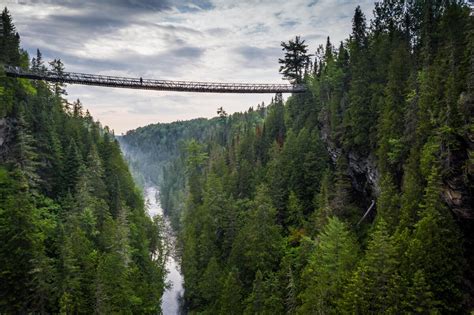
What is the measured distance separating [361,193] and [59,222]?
1383 inches

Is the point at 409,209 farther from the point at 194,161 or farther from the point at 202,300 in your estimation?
the point at 194,161

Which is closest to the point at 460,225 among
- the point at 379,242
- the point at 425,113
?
the point at 379,242

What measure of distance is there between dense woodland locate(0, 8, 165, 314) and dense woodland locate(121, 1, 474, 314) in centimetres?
1073

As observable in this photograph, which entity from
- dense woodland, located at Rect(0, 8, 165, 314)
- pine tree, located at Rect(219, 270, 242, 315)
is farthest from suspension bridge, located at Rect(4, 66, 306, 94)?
pine tree, located at Rect(219, 270, 242, 315)

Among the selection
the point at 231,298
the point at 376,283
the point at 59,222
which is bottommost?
the point at 231,298

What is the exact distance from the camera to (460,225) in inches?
1099

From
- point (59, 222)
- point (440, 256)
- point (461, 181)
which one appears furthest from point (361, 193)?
point (59, 222)

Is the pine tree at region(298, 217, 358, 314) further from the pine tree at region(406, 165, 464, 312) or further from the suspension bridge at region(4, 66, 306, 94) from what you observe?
the suspension bridge at region(4, 66, 306, 94)

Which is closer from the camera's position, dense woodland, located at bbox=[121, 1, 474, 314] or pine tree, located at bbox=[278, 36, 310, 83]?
dense woodland, located at bbox=[121, 1, 474, 314]

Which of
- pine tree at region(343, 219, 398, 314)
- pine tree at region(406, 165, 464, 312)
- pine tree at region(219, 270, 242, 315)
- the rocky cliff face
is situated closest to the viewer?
pine tree at region(406, 165, 464, 312)

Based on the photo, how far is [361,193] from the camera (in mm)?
50750

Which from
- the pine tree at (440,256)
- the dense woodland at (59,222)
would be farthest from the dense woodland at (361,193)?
the dense woodland at (59,222)

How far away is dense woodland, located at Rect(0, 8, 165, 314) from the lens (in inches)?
1375

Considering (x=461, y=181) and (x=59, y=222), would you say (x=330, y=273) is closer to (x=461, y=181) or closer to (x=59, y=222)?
(x=461, y=181)
